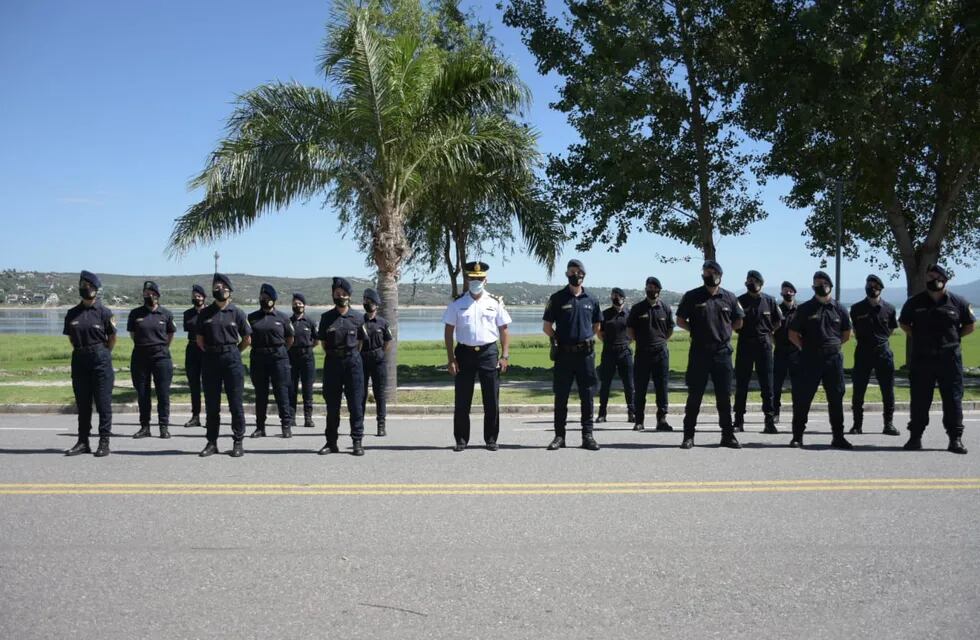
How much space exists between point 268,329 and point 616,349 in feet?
16.0

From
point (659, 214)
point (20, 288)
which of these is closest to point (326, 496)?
point (659, 214)

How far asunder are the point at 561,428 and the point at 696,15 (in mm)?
13665

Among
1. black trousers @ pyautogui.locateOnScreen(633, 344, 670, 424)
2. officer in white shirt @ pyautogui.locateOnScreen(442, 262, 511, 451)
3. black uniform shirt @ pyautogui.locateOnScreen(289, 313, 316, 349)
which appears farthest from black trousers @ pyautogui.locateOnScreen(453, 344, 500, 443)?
black uniform shirt @ pyautogui.locateOnScreen(289, 313, 316, 349)

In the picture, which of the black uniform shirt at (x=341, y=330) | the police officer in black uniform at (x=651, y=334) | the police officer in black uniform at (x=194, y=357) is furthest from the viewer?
the police officer in black uniform at (x=651, y=334)

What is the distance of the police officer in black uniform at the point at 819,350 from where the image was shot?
991 centimetres

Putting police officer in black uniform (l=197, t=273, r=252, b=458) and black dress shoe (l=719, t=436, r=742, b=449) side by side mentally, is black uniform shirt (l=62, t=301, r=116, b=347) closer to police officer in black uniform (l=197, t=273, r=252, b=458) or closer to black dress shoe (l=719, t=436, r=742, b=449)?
police officer in black uniform (l=197, t=273, r=252, b=458)

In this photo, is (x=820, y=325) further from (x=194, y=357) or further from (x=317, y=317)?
(x=317, y=317)

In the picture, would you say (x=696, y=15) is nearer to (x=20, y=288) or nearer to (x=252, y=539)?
(x=252, y=539)

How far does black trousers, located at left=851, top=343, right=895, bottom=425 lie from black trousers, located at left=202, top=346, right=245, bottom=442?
734 cm

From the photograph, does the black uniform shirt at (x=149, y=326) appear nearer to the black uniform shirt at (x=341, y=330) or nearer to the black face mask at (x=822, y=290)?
the black uniform shirt at (x=341, y=330)

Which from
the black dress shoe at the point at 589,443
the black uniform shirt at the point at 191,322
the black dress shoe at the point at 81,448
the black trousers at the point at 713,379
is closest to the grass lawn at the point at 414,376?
the black uniform shirt at the point at 191,322

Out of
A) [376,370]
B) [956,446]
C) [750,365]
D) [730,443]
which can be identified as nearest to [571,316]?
[730,443]

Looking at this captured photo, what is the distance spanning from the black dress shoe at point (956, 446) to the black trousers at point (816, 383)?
1070 mm

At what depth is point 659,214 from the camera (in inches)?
856
